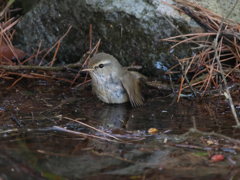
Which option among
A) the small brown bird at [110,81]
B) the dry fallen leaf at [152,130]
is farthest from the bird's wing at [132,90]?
the dry fallen leaf at [152,130]

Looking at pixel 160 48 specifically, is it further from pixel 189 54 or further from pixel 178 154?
pixel 178 154

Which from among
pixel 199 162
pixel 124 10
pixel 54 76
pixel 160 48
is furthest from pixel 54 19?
pixel 199 162

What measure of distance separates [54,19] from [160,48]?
1954 mm

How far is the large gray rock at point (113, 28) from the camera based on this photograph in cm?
395

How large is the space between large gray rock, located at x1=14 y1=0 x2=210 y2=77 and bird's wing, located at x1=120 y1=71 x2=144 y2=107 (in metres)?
0.71

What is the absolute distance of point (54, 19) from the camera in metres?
4.46

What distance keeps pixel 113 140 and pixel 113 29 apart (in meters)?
2.44

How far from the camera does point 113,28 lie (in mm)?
4184

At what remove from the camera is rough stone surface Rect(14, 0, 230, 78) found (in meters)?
3.95

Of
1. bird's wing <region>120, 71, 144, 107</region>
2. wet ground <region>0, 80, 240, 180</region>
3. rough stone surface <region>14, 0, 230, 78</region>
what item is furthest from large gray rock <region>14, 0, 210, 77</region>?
wet ground <region>0, 80, 240, 180</region>

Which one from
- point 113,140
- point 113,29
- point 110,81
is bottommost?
point 113,140

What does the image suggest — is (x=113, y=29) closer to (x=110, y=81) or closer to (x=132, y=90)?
(x=110, y=81)

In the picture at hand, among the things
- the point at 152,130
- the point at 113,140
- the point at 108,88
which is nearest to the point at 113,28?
the point at 108,88

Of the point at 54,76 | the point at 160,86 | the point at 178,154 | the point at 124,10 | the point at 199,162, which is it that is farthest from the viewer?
the point at 54,76
